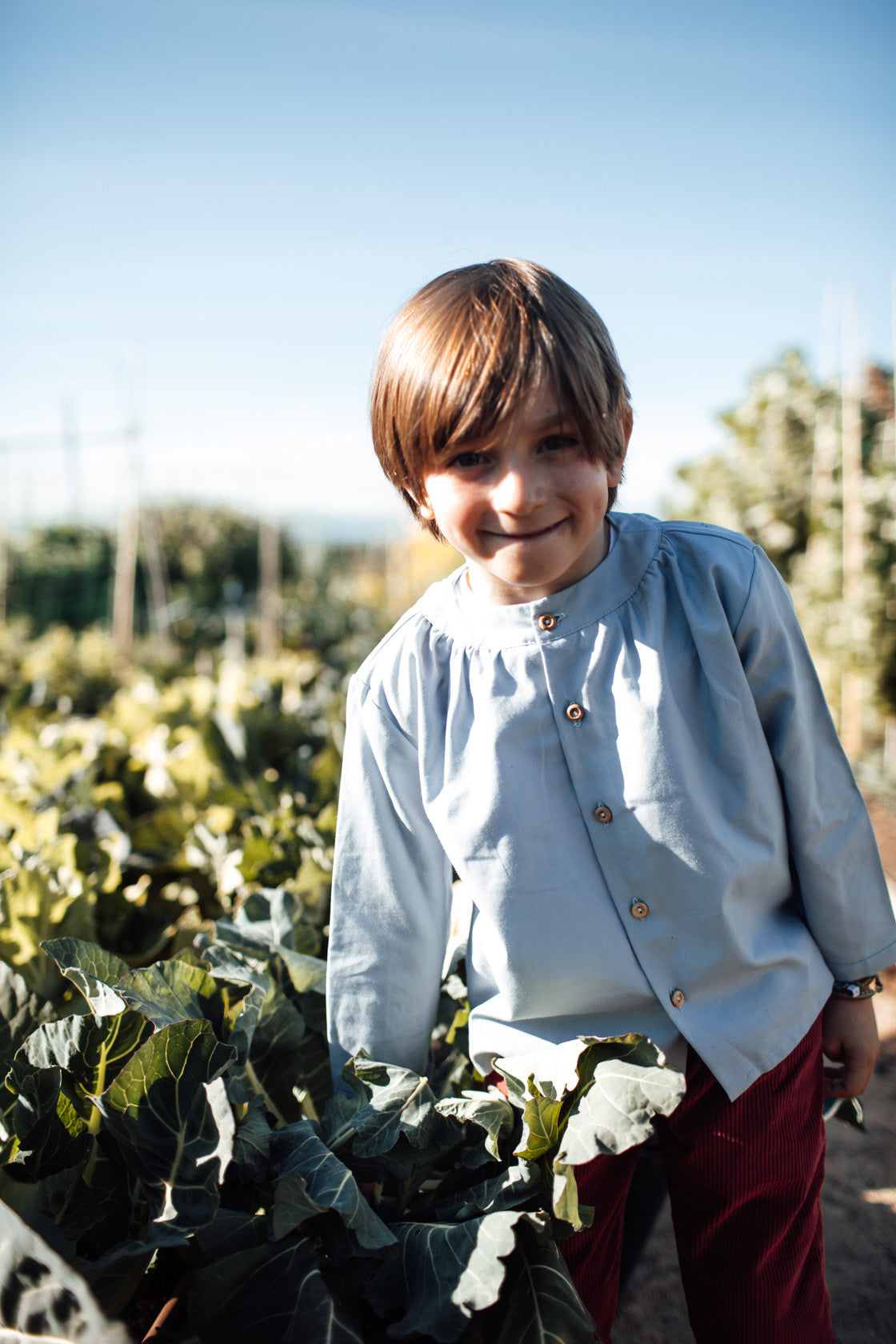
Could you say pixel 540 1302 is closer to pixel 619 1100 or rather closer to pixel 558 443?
pixel 619 1100

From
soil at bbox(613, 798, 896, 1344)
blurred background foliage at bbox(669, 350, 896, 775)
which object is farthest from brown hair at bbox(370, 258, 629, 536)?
blurred background foliage at bbox(669, 350, 896, 775)

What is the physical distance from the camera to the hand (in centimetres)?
135

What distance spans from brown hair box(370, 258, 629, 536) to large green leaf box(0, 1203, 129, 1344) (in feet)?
3.27

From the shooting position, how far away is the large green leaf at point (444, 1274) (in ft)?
3.38

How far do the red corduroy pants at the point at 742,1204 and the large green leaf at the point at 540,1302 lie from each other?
127 mm

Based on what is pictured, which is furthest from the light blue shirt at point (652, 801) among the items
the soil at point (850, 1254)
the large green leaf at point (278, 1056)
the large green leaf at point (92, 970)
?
the soil at point (850, 1254)

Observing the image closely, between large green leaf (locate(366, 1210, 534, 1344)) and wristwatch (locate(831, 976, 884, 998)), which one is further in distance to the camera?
wristwatch (locate(831, 976, 884, 998))

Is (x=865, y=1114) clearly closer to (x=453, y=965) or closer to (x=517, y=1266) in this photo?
(x=453, y=965)

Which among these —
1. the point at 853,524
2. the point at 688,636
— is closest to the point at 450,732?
the point at 688,636

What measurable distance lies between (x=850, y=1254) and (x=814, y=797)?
1.37m

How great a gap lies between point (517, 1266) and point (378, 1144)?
0.23 metres

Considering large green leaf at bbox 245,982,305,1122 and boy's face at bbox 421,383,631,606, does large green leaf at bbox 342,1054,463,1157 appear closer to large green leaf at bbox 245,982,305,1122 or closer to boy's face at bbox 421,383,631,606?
large green leaf at bbox 245,982,305,1122

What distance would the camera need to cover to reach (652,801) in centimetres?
118

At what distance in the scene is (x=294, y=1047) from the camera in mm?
1429
